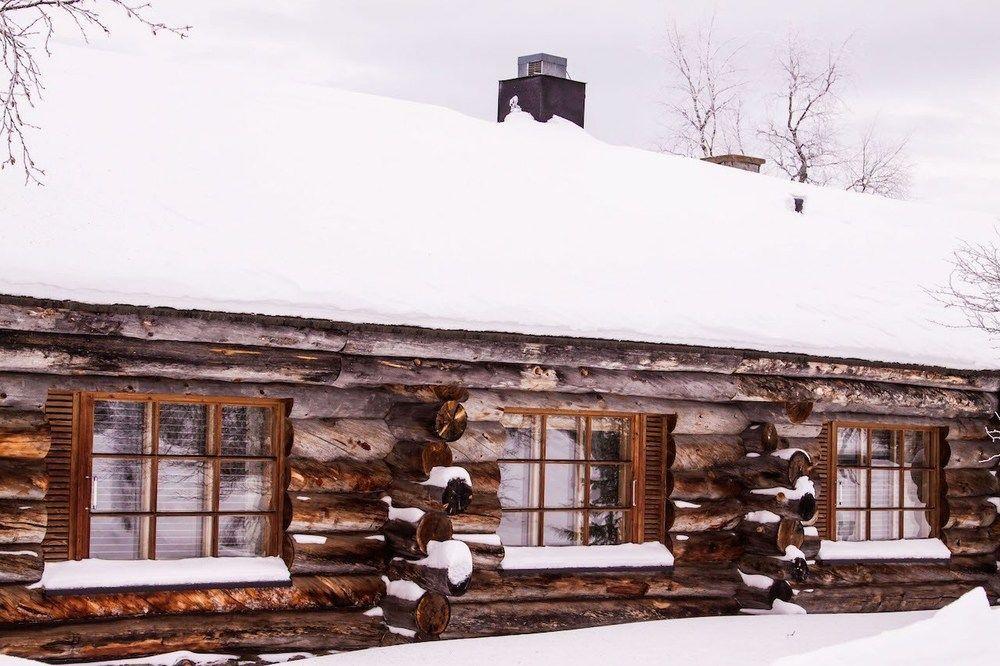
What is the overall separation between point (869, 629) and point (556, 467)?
261 centimetres

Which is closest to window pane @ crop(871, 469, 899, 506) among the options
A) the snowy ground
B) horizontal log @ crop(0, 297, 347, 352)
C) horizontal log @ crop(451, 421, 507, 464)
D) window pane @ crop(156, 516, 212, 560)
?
the snowy ground

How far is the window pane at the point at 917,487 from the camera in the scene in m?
12.3

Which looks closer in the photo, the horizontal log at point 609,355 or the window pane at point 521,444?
the horizontal log at point 609,355

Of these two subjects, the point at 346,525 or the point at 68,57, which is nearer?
the point at 346,525

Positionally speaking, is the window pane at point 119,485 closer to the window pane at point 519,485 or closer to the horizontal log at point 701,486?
the window pane at point 519,485

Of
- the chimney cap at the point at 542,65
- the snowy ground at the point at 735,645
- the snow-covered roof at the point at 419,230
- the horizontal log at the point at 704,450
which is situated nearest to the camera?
the snowy ground at the point at 735,645

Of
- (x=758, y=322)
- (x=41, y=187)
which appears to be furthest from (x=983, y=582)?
(x=41, y=187)

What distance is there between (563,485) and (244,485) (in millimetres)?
2496

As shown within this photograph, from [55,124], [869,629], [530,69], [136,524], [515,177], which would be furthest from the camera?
[530,69]

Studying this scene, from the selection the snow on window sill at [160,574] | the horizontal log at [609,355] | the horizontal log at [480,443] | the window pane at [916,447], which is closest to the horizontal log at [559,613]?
the horizontal log at [480,443]

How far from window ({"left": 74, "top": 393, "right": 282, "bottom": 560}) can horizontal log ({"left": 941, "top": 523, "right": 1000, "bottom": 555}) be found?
631cm

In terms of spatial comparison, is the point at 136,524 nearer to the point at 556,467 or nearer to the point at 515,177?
the point at 556,467

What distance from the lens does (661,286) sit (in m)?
10.9

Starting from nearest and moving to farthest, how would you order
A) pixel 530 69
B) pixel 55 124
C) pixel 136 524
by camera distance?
pixel 136 524 < pixel 55 124 < pixel 530 69
